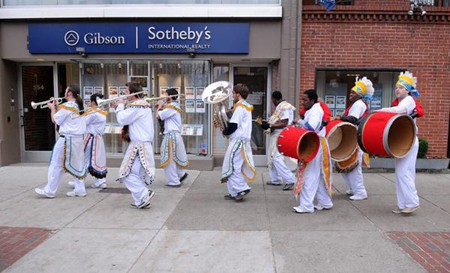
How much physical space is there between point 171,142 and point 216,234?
9.44ft

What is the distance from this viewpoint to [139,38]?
8.87 m

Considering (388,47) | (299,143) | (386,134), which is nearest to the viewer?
(386,134)

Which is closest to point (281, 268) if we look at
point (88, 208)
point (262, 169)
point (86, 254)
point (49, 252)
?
point (86, 254)

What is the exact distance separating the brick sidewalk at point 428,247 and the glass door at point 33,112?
8775 mm

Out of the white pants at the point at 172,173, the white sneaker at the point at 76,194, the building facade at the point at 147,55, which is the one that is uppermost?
the building facade at the point at 147,55

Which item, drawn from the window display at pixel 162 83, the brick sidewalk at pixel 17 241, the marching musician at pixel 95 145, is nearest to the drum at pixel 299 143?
the brick sidewalk at pixel 17 241

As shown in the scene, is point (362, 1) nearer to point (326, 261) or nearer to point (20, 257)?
point (326, 261)

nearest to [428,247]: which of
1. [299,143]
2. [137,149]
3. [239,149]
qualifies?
[299,143]

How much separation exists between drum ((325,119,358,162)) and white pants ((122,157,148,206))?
292 centimetres

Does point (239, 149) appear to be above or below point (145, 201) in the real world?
above

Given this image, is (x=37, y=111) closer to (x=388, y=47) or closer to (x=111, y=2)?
(x=111, y=2)

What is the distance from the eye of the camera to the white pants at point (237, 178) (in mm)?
5906

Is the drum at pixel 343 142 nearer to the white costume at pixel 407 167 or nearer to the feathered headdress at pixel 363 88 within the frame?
the feathered headdress at pixel 363 88

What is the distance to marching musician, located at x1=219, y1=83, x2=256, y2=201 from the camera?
5871 mm
